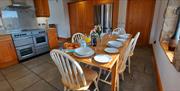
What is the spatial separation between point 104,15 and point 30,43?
281 cm

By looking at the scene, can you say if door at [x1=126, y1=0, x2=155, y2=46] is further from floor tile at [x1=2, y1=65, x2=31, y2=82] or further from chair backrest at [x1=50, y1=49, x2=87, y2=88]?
floor tile at [x1=2, y1=65, x2=31, y2=82]

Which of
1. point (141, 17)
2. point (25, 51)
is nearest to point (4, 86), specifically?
point (25, 51)

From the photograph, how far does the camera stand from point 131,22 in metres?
3.75

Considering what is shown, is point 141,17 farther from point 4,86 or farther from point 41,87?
point 4,86

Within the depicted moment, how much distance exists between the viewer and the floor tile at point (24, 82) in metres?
1.75

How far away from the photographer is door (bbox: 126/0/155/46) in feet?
11.2

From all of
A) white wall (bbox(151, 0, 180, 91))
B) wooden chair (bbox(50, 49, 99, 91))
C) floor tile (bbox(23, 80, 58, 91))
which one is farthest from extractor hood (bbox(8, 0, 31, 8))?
white wall (bbox(151, 0, 180, 91))

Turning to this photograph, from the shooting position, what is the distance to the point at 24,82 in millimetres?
1887

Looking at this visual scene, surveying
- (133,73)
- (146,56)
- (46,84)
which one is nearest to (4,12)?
(46,84)

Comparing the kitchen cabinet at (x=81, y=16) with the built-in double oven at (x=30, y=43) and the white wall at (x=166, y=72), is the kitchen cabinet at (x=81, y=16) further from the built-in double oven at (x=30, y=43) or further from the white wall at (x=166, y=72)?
the white wall at (x=166, y=72)

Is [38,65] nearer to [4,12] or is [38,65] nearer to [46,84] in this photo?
[46,84]

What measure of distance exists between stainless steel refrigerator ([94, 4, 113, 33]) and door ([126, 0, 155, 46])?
678 millimetres

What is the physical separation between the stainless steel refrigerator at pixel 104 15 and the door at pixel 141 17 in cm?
68

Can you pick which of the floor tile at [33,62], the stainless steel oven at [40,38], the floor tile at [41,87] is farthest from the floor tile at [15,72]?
the stainless steel oven at [40,38]
